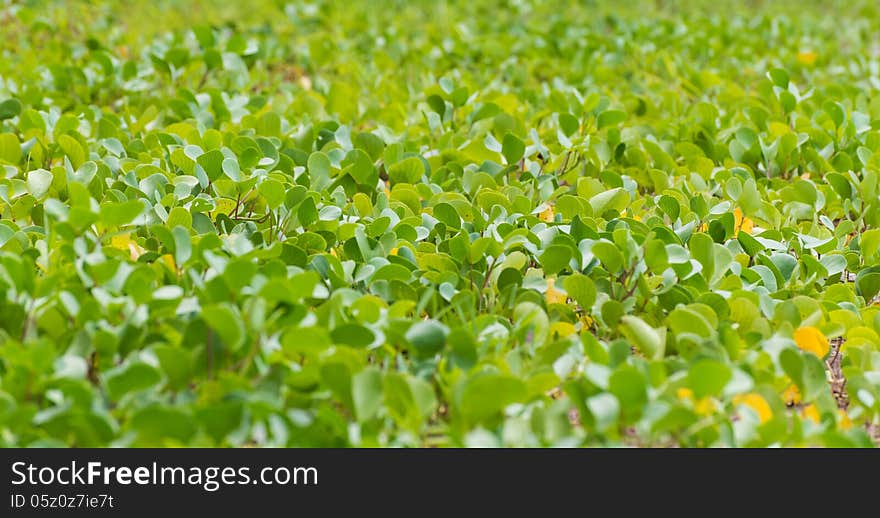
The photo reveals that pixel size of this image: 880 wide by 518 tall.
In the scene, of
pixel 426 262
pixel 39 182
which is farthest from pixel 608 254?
pixel 39 182

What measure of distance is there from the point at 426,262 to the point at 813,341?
892 millimetres

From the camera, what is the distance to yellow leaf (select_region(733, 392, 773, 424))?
6.25 feet

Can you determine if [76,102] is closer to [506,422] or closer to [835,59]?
[506,422]

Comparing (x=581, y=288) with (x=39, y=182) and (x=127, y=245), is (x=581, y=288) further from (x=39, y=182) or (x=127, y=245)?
(x=39, y=182)

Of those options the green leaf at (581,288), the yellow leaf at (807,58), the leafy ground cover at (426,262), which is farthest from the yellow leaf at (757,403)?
the yellow leaf at (807,58)

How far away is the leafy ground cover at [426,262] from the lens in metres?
1.81

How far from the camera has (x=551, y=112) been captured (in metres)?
4.23

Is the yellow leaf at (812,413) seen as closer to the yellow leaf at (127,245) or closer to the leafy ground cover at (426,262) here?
the leafy ground cover at (426,262)

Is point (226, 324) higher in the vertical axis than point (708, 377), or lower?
higher

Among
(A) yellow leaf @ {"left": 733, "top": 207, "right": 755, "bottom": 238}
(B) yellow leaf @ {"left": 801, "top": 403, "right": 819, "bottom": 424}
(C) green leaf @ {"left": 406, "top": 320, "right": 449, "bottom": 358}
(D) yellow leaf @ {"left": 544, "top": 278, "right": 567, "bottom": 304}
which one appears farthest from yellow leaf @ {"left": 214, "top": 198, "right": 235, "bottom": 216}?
(B) yellow leaf @ {"left": 801, "top": 403, "right": 819, "bottom": 424}

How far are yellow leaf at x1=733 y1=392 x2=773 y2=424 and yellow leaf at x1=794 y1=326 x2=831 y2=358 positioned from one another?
336 mm

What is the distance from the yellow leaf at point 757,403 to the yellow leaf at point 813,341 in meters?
0.34

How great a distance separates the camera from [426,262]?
2.54 m
